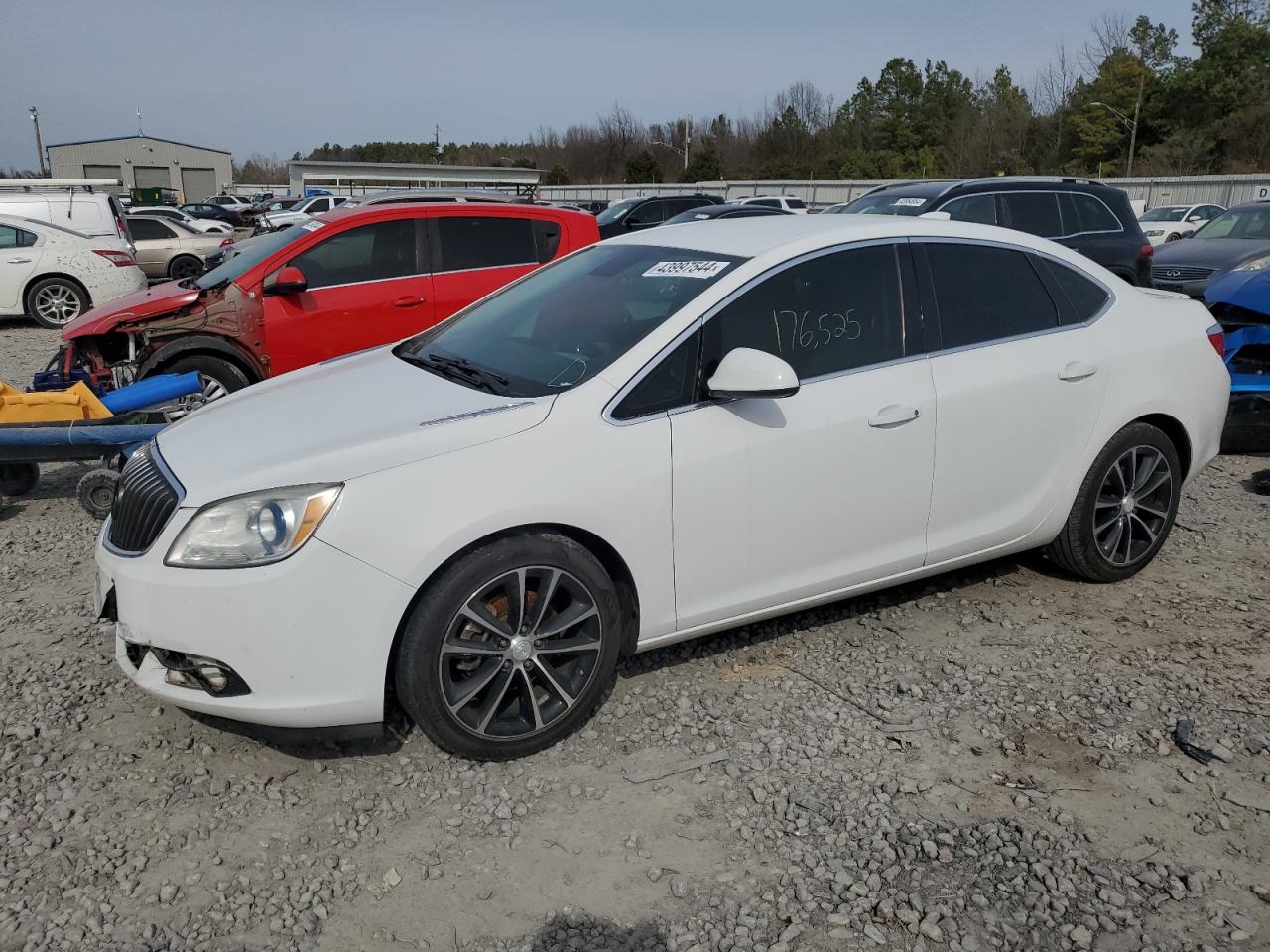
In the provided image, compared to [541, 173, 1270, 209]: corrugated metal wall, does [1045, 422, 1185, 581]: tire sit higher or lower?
lower

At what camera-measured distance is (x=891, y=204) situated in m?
11.4

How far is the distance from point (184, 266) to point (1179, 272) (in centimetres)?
1744

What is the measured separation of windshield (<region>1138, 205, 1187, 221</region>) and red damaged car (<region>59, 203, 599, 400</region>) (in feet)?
79.5

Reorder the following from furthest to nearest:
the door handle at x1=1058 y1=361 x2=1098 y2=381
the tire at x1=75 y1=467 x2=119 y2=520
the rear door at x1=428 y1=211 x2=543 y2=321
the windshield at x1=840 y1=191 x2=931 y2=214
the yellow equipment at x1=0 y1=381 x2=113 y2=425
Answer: the windshield at x1=840 y1=191 x2=931 y2=214, the rear door at x1=428 y1=211 x2=543 y2=321, the yellow equipment at x1=0 y1=381 x2=113 y2=425, the tire at x1=75 y1=467 x2=119 y2=520, the door handle at x1=1058 y1=361 x2=1098 y2=381

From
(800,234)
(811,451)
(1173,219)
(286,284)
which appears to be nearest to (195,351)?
(286,284)

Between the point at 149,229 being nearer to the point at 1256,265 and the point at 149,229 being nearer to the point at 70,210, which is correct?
the point at 70,210

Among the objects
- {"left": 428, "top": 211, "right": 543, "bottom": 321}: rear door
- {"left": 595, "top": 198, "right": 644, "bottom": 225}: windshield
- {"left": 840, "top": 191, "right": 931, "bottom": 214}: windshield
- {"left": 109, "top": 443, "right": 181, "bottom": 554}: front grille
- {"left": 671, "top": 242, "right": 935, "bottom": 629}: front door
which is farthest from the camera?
{"left": 595, "top": 198, "right": 644, "bottom": 225}: windshield

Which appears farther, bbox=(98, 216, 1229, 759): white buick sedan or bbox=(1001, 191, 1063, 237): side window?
bbox=(1001, 191, 1063, 237): side window

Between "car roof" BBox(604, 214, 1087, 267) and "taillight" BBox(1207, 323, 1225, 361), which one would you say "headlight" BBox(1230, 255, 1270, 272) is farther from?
"car roof" BBox(604, 214, 1087, 267)

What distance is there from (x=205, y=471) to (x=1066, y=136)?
75.0 m

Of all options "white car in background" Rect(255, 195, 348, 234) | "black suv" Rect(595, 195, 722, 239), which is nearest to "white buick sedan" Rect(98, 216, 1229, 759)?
"black suv" Rect(595, 195, 722, 239)

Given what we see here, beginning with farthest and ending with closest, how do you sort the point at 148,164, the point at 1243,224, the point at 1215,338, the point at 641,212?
the point at 148,164 < the point at 641,212 < the point at 1243,224 < the point at 1215,338

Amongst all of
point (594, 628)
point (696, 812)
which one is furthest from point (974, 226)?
point (696, 812)

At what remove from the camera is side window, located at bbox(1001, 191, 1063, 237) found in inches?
413
